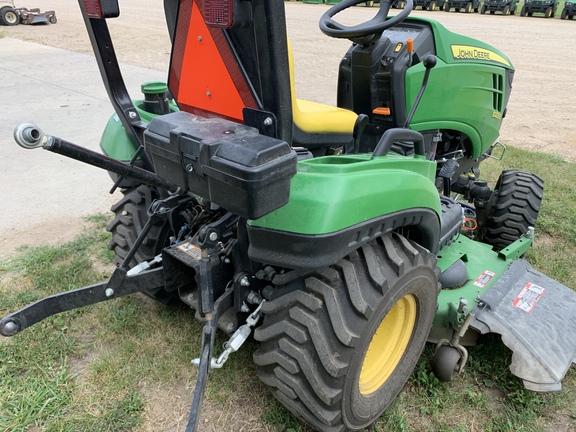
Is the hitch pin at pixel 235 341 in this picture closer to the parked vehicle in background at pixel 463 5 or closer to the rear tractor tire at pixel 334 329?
the rear tractor tire at pixel 334 329

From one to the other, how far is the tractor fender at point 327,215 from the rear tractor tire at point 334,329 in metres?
0.13

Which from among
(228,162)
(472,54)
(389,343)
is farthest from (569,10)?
(228,162)

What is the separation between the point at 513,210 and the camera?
3.00 m

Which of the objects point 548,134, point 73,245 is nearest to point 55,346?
point 73,245

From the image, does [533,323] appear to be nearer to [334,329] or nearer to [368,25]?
[334,329]

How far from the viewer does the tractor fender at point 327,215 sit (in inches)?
55.8

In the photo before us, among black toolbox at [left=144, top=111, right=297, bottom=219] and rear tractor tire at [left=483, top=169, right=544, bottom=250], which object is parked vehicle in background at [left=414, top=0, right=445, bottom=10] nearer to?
rear tractor tire at [left=483, top=169, right=544, bottom=250]

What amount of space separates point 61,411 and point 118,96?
4.29 feet

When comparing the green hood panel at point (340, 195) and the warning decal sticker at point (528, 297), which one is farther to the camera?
the warning decal sticker at point (528, 297)

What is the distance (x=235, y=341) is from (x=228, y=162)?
72 cm

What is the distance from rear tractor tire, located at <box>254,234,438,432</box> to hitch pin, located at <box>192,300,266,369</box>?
55 millimetres

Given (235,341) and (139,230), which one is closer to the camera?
(235,341)

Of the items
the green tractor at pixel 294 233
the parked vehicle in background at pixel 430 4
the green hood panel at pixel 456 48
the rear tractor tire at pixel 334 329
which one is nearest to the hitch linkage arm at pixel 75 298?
the green tractor at pixel 294 233

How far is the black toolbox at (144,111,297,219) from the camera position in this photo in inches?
47.4
